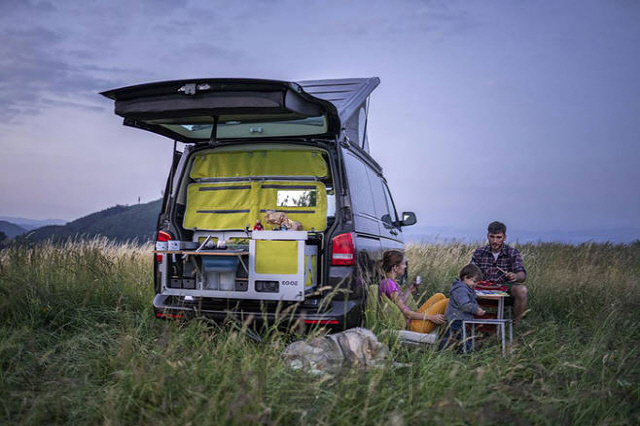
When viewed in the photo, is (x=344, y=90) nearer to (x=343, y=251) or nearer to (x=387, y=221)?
(x=387, y=221)

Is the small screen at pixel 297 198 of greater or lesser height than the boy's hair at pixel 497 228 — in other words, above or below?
above

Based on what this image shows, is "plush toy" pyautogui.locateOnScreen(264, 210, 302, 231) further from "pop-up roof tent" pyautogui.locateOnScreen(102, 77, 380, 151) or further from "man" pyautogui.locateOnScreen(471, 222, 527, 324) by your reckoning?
"man" pyautogui.locateOnScreen(471, 222, 527, 324)

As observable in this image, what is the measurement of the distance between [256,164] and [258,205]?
427 millimetres

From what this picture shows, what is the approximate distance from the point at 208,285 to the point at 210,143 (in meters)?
1.44

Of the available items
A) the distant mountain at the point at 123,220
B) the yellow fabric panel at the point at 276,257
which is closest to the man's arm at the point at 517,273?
the yellow fabric panel at the point at 276,257

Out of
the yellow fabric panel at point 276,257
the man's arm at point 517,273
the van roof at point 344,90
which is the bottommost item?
the man's arm at point 517,273

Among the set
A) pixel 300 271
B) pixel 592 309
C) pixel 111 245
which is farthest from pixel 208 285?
pixel 111 245

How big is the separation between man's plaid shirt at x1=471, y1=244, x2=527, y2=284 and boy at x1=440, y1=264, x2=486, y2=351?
4.23 feet

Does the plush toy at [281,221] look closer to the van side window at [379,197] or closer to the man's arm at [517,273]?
the van side window at [379,197]

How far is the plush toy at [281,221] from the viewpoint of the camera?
5117 millimetres

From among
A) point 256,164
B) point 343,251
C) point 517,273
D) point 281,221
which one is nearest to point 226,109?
point 256,164

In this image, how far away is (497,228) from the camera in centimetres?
626

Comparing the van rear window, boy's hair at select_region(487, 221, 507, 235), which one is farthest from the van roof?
boy's hair at select_region(487, 221, 507, 235)

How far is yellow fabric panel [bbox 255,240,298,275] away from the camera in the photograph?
14.4ft
